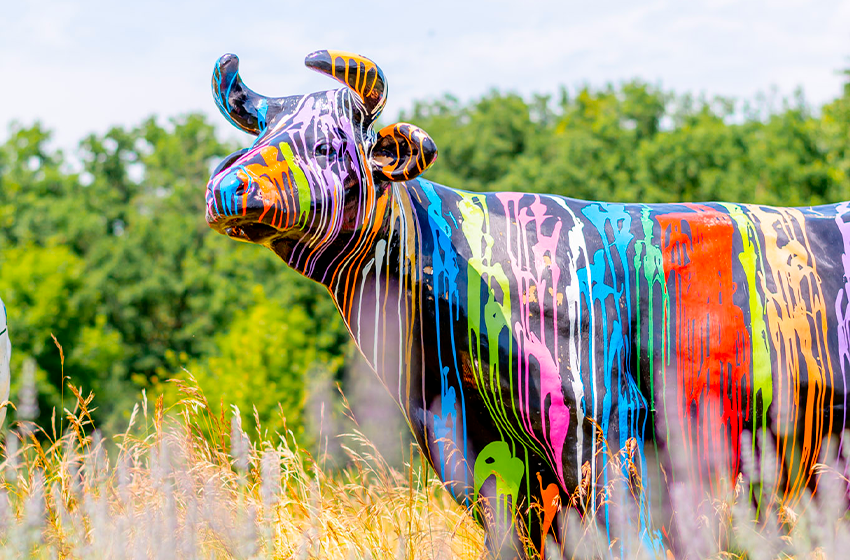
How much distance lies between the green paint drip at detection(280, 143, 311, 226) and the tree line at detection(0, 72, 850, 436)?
49.0 feet

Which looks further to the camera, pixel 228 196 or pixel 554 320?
pixel 554 320

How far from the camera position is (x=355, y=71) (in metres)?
2.73

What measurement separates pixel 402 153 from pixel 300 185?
1.28ft

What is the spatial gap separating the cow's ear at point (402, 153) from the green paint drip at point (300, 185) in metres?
0.29

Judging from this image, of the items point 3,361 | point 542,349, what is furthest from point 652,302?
point 3,361

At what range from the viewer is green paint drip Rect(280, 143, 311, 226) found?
2529mm

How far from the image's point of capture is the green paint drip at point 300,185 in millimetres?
2529

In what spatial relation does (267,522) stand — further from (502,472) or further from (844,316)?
(844,316)

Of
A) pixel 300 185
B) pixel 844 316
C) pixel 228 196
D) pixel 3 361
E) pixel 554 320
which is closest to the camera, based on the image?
pixel 228 196

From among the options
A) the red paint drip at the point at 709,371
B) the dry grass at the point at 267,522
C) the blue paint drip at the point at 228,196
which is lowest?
the dry grass at the point at 267,522

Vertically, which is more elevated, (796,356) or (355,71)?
(355,71)

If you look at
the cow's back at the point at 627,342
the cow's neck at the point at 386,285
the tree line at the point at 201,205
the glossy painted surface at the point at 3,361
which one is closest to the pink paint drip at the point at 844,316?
the cow's back at the point at 627,342

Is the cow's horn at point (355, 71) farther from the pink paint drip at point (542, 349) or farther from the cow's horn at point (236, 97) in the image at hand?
the pink paint drip at point (542, 349)

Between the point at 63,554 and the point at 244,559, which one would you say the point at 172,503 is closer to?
the point at 244,559
